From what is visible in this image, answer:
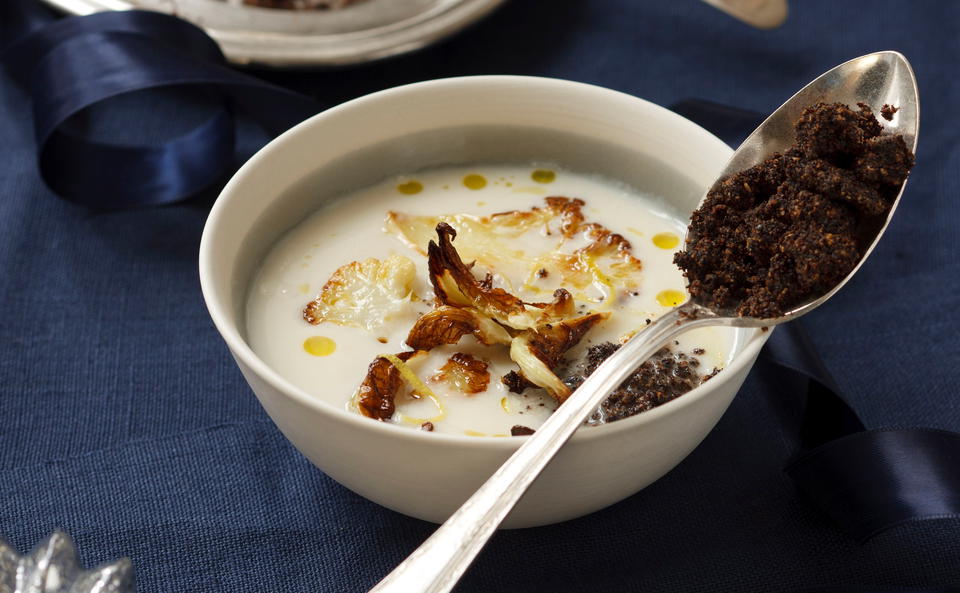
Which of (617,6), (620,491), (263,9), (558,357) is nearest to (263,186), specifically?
(558,357)

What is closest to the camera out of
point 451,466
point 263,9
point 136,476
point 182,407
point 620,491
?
point 451,466

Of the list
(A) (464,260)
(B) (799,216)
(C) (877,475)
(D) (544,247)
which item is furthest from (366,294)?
(C) (877,475)

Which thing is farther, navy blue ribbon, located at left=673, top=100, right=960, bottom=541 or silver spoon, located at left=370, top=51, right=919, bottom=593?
navy blue ribbon, located at left=673, top=100, right=960, bottom=541

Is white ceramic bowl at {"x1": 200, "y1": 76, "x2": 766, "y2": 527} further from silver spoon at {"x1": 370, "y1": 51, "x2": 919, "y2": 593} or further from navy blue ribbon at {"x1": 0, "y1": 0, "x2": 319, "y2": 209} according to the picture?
navy blue ribbon at {"x1": 0, "y1": 0, "x2": 319, "y2": 209}

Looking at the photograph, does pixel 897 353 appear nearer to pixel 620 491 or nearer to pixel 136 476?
pixel 620 491

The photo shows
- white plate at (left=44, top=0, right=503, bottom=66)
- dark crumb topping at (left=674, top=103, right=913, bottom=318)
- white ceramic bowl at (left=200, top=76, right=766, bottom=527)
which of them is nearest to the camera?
white ceramic bowl at (left=200, top=76, right=766, bottom=527)

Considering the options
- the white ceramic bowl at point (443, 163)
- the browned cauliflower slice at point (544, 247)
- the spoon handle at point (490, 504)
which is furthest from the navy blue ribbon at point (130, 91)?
the spoon handle at point (490, 504)

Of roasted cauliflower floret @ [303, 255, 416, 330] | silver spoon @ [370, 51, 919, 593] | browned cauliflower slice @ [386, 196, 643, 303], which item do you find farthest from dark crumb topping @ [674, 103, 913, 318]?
roasted cauliflower floret @ [303, 255, 416, 330]
